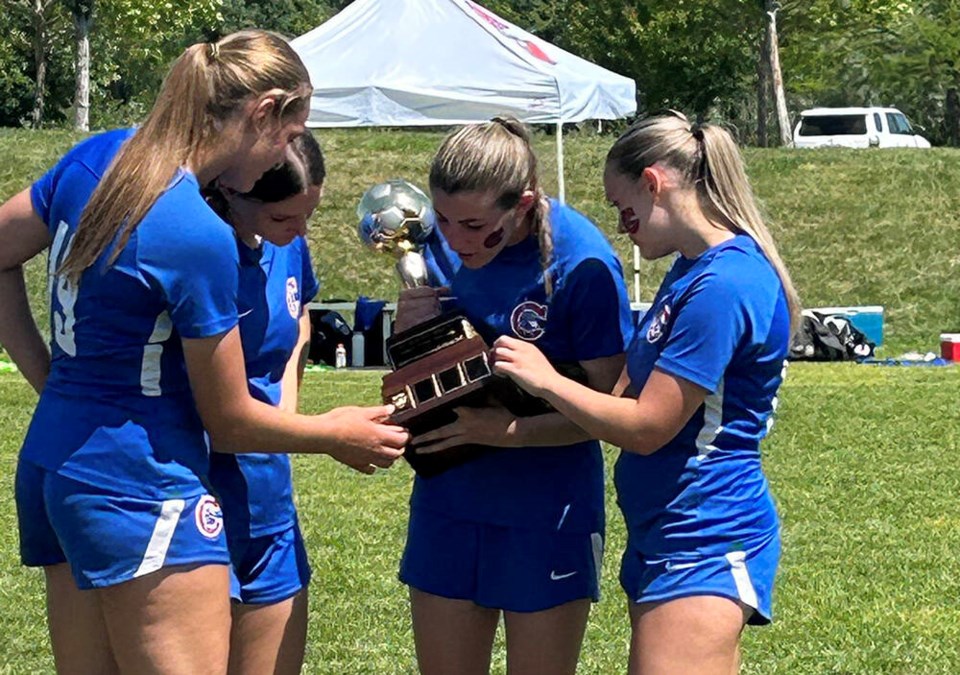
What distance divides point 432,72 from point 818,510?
8.27 metres

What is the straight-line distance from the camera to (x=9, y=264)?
3.15m

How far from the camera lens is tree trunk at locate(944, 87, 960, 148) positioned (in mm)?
41281

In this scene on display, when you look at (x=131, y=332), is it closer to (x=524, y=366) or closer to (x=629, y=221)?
(x=524, y=366)

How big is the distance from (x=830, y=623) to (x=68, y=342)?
13.7 feet

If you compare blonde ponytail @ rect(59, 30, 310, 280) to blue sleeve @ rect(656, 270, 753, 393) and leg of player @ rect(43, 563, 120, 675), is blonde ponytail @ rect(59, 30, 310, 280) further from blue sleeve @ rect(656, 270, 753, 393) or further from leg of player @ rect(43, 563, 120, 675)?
blue sleeve @ rect(656, 270, 753, 393)

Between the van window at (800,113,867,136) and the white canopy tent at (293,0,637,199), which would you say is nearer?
the white canopy tent at (293,0,637,199)

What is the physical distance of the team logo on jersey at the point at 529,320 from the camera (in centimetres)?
347

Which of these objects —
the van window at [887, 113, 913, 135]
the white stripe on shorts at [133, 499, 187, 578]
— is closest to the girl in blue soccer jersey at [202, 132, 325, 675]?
the white stripe on shorts at [133, 499, 187, 578]

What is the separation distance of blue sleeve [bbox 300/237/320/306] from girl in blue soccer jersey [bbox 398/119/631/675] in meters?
0.28

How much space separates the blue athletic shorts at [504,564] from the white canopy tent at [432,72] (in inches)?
456

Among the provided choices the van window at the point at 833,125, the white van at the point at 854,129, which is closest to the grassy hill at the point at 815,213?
the white van at the point at 854,129

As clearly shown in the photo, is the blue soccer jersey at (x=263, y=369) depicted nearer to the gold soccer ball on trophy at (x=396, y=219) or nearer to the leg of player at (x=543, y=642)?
the gold soccer ball on trophy at (x=396, y=219)

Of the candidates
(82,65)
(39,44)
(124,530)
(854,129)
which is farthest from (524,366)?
(39,44)

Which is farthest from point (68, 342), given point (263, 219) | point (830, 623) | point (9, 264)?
point (830, 623)
